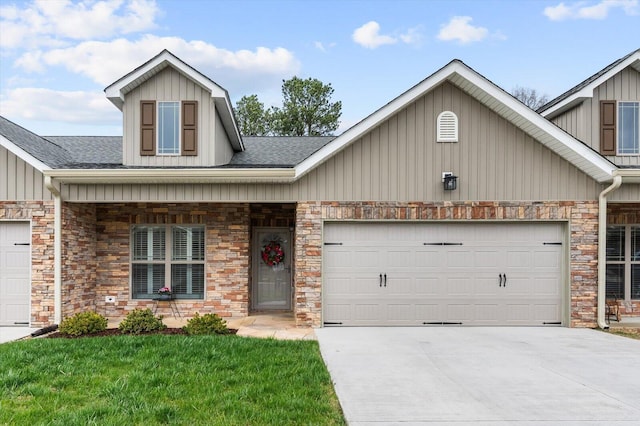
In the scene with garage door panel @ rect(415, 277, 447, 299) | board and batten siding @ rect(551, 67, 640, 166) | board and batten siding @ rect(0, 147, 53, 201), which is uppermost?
board and batten siding @ rect(551, 67, 640, 166)

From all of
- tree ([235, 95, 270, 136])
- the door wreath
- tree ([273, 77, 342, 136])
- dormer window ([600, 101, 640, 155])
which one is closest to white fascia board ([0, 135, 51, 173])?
the door wreath

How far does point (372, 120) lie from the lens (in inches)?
322

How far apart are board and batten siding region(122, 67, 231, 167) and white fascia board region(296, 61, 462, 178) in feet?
8.34

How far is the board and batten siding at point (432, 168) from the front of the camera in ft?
27.7

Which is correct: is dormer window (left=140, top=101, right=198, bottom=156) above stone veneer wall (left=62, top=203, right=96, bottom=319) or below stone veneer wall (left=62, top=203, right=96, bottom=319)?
above

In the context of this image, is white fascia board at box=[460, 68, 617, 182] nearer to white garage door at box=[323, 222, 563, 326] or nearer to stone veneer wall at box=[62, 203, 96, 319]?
white garage door at box=[323, 222, 563, 326]

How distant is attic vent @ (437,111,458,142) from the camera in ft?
27.9

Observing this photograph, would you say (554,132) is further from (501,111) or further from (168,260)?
(168,260)

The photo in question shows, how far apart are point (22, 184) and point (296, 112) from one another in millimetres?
21111

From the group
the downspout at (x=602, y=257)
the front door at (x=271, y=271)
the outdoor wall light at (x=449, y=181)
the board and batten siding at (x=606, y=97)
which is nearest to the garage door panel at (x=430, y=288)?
the outdoor wall light at (x=449, y=181)

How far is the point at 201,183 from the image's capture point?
835cm

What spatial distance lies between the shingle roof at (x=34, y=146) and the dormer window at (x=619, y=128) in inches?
459

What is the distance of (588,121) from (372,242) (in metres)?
5.54

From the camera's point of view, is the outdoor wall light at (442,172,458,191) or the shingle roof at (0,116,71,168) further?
the shingle roof at (0,116,71,168)
